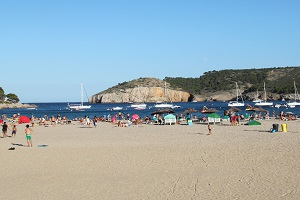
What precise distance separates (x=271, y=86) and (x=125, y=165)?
167692 millimetres

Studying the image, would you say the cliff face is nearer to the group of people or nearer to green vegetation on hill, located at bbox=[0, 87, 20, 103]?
green vegetation on hill, located at bbox=[0, 87, 20, 103]

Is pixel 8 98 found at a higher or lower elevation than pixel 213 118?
higher

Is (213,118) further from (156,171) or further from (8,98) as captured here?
(8,98)

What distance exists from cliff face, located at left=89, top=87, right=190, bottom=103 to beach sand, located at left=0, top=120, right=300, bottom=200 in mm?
161088

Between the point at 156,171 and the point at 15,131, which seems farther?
the point at 15,131

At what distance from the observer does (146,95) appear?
184875 millimetres

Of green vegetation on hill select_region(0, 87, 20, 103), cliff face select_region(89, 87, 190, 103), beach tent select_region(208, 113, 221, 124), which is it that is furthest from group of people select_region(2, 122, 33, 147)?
cliff face select_region(89, 87, 190, 103)

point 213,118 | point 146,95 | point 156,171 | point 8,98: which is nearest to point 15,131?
point 213,118

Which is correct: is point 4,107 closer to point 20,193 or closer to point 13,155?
point 13,155

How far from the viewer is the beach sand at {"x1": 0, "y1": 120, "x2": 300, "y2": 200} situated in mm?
11230

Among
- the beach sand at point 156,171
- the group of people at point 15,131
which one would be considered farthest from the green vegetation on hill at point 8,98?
the beach sand at point 156,171

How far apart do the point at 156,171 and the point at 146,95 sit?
170659mm

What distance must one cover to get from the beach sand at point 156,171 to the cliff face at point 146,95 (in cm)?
16109

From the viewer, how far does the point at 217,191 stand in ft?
36.8
